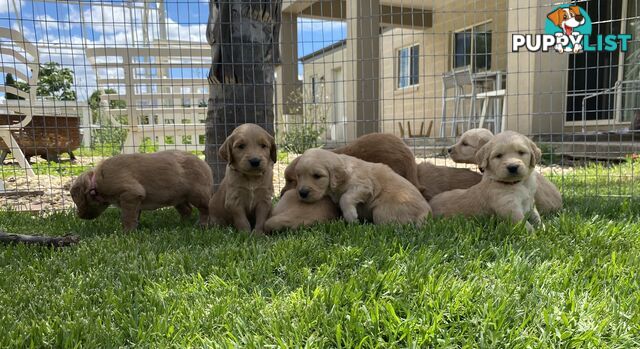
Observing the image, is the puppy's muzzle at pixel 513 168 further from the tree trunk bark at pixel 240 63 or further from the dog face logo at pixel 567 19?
the dog face logo at pixel 567 19

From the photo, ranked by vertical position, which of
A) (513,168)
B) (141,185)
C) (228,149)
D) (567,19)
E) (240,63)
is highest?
(567,19)

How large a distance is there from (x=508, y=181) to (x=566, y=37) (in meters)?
6.10

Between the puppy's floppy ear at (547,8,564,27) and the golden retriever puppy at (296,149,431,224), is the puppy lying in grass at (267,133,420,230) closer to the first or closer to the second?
→ the golden retriever puppy at (296,149,431,224)

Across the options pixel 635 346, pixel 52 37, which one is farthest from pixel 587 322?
pixel 52 37

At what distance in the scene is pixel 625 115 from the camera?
1034 cm

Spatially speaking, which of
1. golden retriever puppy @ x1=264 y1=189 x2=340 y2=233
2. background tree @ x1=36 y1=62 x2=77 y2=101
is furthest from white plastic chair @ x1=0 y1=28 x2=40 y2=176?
golden retriever puppy @ x1=264 y1=189 x2=340 y2=233

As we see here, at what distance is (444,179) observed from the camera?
182 inches

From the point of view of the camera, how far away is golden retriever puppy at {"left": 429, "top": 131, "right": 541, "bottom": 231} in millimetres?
3512

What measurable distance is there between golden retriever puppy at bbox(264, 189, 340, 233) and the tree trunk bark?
5.89ft

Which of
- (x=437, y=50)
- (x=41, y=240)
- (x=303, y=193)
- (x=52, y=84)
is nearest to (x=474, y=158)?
(x=303, y=193)

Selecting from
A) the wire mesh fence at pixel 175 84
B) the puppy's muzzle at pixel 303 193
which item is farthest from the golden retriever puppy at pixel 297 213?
the wire mesh fence at pixel 175 84

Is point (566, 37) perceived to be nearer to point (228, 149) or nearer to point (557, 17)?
point (557, 17)

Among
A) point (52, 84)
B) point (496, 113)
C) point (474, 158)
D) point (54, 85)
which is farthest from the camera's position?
point (496, 113)

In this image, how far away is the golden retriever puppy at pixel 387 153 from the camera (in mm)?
4566
